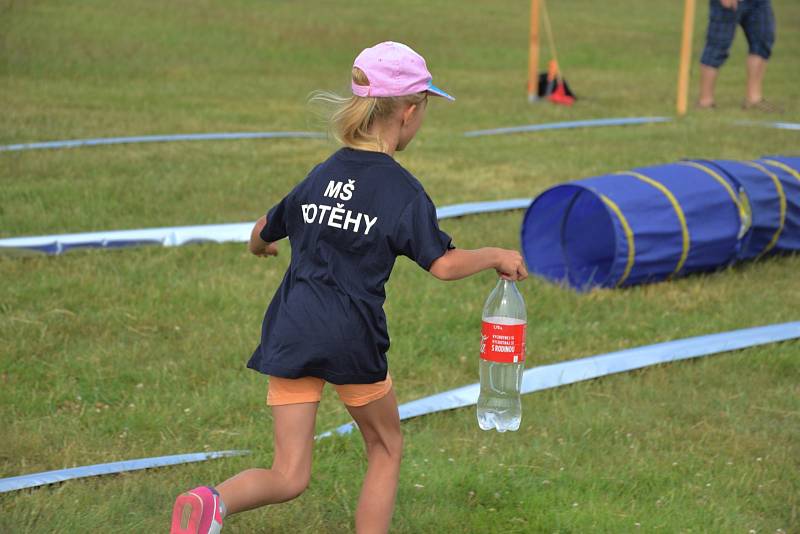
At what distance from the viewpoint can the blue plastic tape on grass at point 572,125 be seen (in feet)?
46.4

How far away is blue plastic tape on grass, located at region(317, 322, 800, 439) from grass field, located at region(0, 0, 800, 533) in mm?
76

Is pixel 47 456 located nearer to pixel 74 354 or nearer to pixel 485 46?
pixel 74 354

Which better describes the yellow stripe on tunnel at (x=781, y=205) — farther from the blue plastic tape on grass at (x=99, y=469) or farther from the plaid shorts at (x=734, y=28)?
the plaid shorts at (x=734, y=28)

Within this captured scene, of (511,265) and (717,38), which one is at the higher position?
(511,265)

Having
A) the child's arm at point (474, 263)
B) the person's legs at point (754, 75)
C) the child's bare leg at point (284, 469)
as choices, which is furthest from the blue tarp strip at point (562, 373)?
the person's legs at point (754, 75)

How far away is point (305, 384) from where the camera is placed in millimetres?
3707

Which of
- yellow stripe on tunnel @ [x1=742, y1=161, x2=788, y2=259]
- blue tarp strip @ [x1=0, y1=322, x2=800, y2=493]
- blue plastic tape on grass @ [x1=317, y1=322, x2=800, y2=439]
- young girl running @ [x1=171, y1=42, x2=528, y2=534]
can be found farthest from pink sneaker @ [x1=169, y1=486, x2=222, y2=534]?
yellow stripe on tunnel @ [x1=742, y1=161, x2=788, y2=259]

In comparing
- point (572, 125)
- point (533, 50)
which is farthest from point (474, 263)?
point (533, 50)

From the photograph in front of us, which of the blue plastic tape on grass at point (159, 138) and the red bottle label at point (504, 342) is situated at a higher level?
the red bottle label at point (504, 342)

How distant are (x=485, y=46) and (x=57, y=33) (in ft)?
28.0

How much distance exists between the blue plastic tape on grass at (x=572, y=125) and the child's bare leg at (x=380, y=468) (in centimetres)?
1022

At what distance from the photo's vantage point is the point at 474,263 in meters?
3.62

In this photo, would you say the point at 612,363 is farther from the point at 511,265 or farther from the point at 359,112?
the point at 359,112

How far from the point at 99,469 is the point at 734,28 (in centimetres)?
1289
